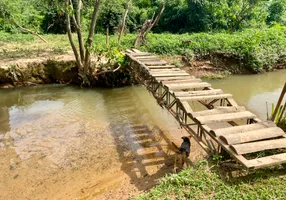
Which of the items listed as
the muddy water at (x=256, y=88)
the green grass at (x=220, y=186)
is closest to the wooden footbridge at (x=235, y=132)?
the green grass at (x=220, y=186)

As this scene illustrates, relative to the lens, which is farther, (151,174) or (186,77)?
(186,77)

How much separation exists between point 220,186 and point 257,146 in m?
0.87

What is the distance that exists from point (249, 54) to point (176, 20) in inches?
312

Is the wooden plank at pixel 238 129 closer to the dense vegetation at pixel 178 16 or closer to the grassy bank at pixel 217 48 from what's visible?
the grassy bank at pixel 217 48

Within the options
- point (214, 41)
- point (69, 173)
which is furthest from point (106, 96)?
point (214, 41)

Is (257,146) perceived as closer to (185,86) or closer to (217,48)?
(185,86)

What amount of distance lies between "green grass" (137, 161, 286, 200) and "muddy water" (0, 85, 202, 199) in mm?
1314

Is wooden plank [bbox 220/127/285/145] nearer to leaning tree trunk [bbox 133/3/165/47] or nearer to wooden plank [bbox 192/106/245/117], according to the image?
wooden plank [bbox 192/106/245/117]

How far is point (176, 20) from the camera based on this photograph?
762 inches

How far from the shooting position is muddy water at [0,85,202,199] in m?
5.19

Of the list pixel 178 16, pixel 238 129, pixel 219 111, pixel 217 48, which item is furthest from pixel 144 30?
pixel 238 129

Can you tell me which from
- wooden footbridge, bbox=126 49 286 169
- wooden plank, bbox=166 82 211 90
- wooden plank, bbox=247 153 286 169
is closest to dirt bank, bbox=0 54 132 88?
wooden footbridge, bbox=126 49 286 169

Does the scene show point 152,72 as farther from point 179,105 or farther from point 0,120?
point 0,120

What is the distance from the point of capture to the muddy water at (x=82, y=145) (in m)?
5.19
